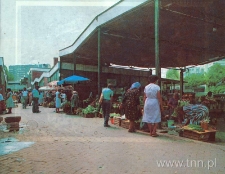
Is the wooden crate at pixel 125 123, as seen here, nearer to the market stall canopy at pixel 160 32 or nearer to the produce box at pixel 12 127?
the produce box at pixel 12 127

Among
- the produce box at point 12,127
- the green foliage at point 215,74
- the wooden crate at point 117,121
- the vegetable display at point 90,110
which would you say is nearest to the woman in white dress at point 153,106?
the wooden crate at point 117,121

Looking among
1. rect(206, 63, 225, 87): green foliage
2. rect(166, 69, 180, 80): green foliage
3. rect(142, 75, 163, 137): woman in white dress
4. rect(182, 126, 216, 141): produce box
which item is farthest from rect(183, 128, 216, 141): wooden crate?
rect(166, 69, 180, 80): green foliage

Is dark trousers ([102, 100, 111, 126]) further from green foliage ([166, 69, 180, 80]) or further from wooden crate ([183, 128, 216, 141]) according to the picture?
green foliage ([166, 69, 180, 80])

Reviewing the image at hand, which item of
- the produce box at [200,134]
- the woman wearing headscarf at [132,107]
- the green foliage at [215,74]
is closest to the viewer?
the produce box at [200,134]

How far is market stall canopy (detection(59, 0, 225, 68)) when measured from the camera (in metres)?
9.82

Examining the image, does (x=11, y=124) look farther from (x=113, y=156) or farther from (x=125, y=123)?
(x=113, y=156)

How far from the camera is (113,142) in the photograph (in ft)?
19.0

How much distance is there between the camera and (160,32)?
13.7 m

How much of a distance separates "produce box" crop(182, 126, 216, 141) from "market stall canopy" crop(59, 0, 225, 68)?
5.01 metres

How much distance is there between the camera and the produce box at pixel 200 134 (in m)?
5.95

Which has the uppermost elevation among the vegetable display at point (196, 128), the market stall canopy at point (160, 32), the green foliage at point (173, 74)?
the green foliage at point (173, 74)

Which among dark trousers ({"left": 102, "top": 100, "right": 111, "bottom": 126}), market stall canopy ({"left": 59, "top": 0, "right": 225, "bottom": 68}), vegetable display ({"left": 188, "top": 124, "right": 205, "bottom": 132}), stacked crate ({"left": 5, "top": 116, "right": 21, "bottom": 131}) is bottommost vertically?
stacked crate ({"left": 5, "top": 116, "right": 21, "bottom": 131})

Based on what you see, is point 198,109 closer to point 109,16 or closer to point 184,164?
point 184,164

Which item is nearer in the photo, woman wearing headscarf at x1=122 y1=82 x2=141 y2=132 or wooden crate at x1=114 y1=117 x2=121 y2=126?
woman wearing headscarf at x1=122 y1=82 x2=141 y2=132
